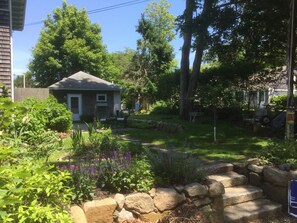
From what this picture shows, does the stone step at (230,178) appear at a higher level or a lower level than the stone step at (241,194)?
higher

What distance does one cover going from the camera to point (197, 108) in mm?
16047

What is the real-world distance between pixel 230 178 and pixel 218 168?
0.96 feet

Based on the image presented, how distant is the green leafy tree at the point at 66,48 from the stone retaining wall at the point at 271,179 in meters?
29.0

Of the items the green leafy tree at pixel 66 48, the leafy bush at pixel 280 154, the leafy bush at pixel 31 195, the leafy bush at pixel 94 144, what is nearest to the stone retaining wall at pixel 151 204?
the leafy bush at pixel 31 195

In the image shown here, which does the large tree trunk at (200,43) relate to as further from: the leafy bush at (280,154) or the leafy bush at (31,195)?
the leafy bush at (31,195)

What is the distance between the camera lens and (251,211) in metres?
5.00

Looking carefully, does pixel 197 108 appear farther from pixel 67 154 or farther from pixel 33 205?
pixel 33 205

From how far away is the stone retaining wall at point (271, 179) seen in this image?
5.23 m

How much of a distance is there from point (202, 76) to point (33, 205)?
16.4 meters

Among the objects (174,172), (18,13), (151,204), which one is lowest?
(151,204)

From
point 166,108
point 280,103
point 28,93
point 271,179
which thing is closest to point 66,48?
point 166,108

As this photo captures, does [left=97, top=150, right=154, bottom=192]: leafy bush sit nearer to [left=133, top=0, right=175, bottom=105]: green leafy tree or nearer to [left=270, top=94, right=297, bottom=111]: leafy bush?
[left=270, top=94, right=297, bottom=111]: leafy bush

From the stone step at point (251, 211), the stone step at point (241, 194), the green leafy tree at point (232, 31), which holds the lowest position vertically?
the stone step at point (251, 211)

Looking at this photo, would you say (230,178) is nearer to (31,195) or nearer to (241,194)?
(241,194)
